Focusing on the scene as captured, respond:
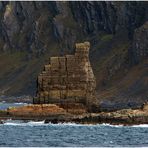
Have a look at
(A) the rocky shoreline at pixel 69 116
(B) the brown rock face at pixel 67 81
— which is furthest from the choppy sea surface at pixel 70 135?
(B) the brown rock face at pixel 67 81

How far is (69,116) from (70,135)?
30.5m

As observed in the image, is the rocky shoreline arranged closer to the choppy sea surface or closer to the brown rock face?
the choppy sea surface

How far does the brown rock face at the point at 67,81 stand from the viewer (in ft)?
579

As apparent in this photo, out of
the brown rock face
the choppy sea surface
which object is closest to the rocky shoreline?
the choppy sea surface

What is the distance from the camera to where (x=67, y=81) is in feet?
587

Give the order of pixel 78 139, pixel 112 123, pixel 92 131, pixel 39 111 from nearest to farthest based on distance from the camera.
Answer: pixel 78 139, pixel 92 131, pixel 112 123, pixel 39 111

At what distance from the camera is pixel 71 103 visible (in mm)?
174875

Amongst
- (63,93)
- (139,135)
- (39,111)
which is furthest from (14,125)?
(139,135)

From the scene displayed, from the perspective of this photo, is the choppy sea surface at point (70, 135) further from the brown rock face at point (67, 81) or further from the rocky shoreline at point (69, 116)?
the brown rock face at point (67, 81)

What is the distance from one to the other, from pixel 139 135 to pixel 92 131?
12.0 meters

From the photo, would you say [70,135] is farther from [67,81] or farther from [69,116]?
[67,81]

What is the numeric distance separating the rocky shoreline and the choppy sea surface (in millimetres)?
1341

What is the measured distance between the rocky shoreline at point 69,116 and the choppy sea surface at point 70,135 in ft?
4.40

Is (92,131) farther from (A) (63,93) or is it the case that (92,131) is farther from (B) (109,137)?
(A) (63,93)
